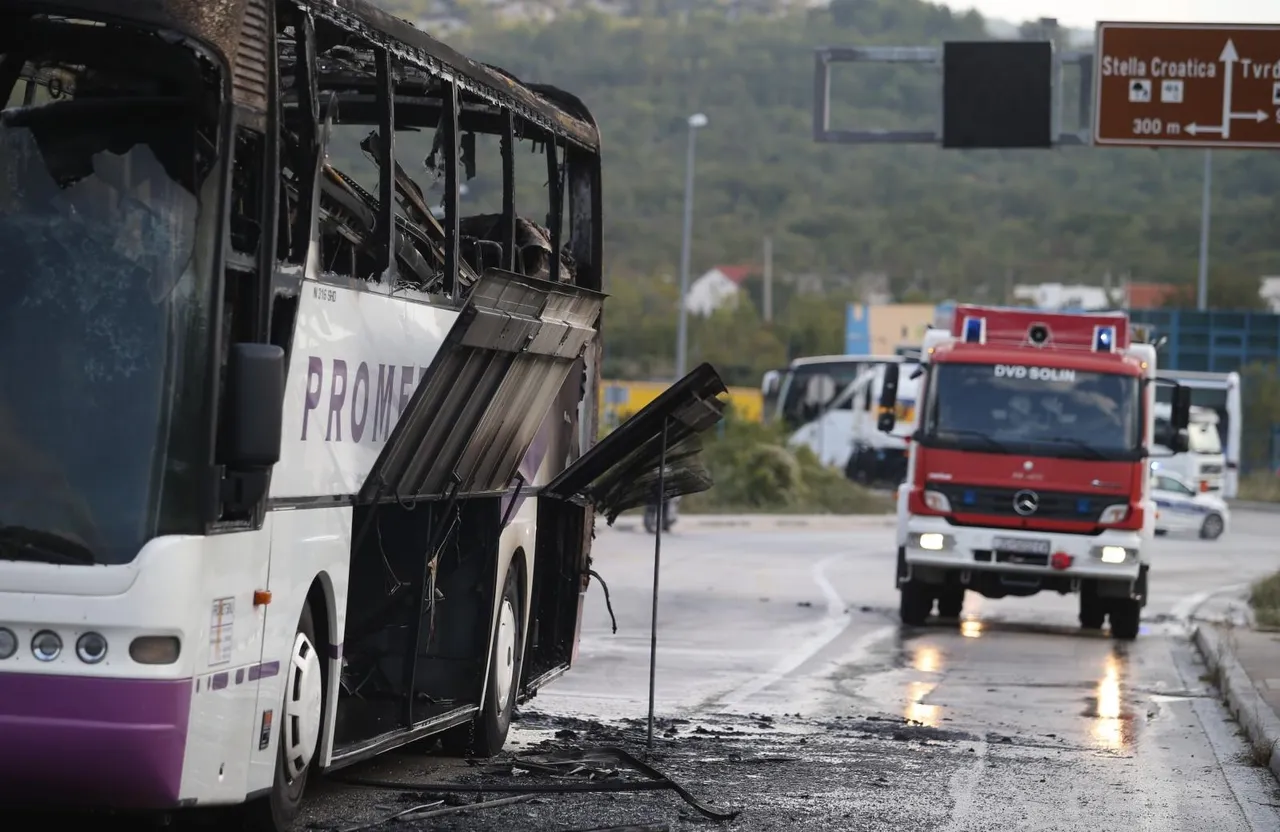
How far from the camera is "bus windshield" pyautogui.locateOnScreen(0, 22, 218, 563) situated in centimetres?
691

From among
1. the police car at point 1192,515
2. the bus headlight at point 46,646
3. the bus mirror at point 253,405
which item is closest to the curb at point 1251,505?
the police car at point 1192,515

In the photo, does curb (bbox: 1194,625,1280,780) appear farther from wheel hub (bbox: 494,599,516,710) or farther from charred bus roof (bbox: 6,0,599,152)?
charred bus roof (bbox: 6,0,599,152)

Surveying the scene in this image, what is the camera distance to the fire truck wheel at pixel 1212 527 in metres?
42.7

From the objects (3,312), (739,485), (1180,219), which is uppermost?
(1180,219)

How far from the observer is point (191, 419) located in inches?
276

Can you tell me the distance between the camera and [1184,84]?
2362 centimetres

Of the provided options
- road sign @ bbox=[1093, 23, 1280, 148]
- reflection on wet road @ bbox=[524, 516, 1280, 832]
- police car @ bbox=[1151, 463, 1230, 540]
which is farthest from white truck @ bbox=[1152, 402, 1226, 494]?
road sign @ bbox=[1093, 23, 1280, 148]

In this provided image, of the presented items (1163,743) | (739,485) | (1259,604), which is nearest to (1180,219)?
(739,485)

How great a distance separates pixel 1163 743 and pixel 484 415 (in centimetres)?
521

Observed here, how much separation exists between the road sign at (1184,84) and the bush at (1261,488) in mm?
42011

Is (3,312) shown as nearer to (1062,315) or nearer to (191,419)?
(191,419)

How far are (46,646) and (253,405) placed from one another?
963mm

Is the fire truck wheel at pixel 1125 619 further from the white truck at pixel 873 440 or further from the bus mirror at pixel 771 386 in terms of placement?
the bus mirror at pixel 771 386

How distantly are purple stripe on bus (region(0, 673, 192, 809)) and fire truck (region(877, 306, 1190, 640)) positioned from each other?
14.7 m
